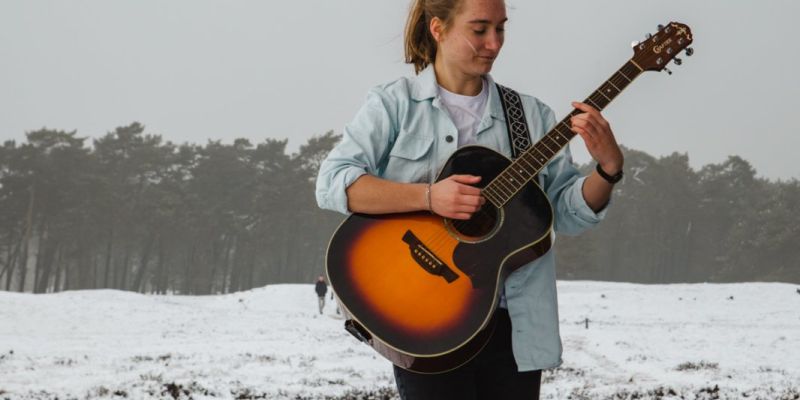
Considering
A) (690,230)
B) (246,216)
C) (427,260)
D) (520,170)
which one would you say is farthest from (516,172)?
(690,230)

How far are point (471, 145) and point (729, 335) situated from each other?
21.6 m

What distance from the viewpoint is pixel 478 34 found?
2.83 metres

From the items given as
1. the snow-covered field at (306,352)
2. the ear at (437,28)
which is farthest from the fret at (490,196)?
the snow-covered field at (306,352)

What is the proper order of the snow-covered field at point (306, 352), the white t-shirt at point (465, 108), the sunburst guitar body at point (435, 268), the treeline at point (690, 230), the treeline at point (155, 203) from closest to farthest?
the sunburst guitar body at point (435, 268)
the white t-shirt at point (465, 108)
the snow-covered field at point (306, 352)
the treeline at point (155, 203)
the treeline at point (690, 230)

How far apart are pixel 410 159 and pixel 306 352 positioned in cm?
1467

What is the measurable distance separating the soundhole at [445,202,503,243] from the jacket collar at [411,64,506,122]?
1.27 feet

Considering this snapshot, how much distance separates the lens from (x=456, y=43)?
2873 mm

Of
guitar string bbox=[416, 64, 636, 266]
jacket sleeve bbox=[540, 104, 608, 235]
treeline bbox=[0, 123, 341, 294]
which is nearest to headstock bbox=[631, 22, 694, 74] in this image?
guitar string bbox=[416, 64, 636, 266]

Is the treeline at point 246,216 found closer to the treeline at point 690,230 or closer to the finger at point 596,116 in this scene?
the treeline at point 690,230

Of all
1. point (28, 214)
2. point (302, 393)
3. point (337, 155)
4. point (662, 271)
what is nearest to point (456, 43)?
point (337, 155)

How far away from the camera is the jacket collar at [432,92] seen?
301cm

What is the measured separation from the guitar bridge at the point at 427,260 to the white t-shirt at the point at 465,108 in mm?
492

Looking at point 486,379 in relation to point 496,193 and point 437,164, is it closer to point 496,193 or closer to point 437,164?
point 496,193

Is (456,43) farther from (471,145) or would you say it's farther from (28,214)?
(28,214)
